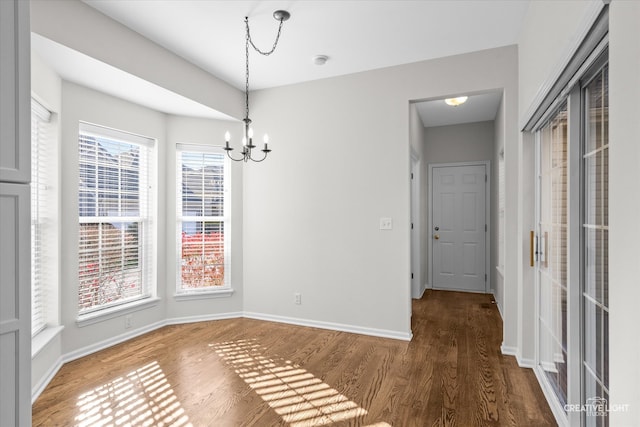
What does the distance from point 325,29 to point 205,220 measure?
2537 millimetres

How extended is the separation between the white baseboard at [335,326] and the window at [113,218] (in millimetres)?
1345

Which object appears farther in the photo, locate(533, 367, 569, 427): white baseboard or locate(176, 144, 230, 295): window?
locate(176, 144, 230, 295): window

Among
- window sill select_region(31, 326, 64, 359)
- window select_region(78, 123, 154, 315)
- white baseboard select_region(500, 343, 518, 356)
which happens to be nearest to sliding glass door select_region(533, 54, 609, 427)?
white baseboard select_region(500, 343, 518, 356)

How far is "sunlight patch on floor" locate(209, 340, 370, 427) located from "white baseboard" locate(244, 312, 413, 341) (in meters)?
0.83

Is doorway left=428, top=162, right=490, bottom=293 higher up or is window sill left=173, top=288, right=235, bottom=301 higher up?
doorway left=428, top=162, right=490, bottom=293

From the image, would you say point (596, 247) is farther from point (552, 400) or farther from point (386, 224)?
point (386, 224)

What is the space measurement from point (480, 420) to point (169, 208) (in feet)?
11.8

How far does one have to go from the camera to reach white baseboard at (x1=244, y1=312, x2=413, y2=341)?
3566 millimetres

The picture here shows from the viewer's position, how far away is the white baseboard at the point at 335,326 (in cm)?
357

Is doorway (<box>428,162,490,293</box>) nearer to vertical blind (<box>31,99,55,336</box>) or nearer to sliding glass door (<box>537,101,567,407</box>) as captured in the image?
sliding glass door (<box>537,101,567,407</box>)

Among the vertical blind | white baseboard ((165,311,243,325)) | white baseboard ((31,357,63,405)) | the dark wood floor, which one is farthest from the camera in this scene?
white baseboard ((165,311,243,325))

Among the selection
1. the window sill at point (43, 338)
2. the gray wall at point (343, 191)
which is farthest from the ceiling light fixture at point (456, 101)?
the window sill at point (43, 338)

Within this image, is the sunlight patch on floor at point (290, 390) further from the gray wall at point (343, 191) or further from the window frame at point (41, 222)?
the window frame at point (41, 222)
